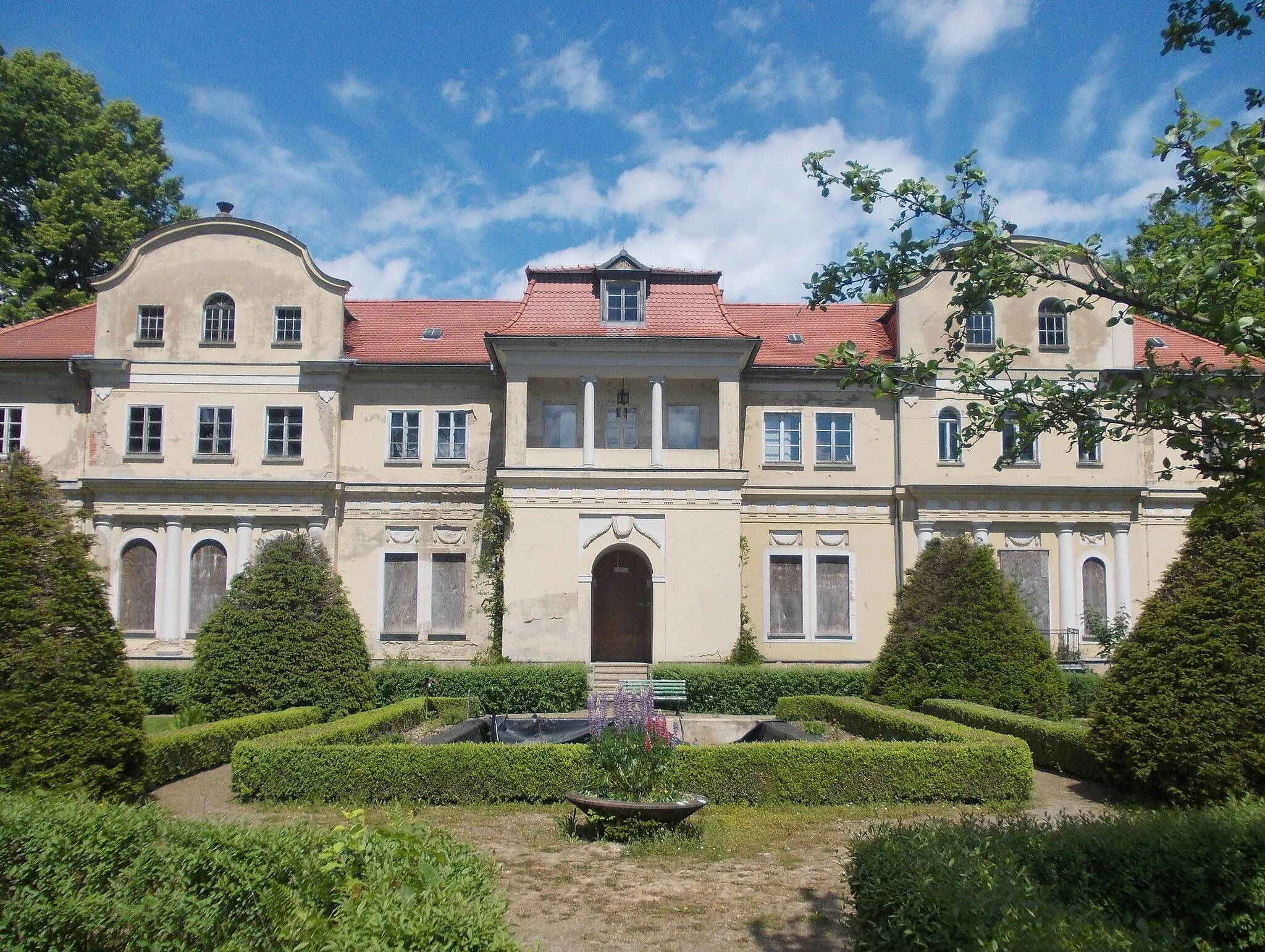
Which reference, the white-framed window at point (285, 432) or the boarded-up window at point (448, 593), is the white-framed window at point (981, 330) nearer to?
the boarded-up window at point (448, 593)

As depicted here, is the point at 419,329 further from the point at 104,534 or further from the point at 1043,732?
the point at 1043,732

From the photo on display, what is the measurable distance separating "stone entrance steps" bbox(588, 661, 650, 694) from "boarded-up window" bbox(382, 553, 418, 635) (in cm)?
539

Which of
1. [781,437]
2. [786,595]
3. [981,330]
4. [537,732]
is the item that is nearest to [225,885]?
[537,732]

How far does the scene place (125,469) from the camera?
26.7 meters

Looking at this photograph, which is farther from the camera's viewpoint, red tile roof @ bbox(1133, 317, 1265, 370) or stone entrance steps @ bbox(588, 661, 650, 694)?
red tile roof @ bbox(1133, 317, 1265, 370)

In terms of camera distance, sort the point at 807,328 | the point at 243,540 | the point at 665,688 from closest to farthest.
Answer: the point at 665,688, the point at 243,540, the point at 807,328

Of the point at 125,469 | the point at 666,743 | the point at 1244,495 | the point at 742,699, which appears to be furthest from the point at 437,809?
the point at 125,469

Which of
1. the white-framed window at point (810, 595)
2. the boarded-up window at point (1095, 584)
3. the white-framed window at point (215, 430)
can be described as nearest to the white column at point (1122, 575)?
the boarded-up window at point (1095, 584)

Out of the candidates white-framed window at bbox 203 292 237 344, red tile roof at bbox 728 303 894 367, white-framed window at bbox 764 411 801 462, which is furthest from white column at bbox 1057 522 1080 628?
white-framed window at bbox 203 292 237 344

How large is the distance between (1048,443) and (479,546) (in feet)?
50.9

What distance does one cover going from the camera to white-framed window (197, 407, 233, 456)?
26.9 m

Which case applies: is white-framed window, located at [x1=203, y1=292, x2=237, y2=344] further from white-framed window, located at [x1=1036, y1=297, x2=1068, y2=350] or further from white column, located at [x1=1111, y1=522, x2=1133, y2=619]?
white column, located at [x1=1111, y1=522, x2=1133, y2=619]

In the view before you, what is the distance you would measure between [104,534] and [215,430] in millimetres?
3838

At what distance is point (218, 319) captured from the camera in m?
27.3
